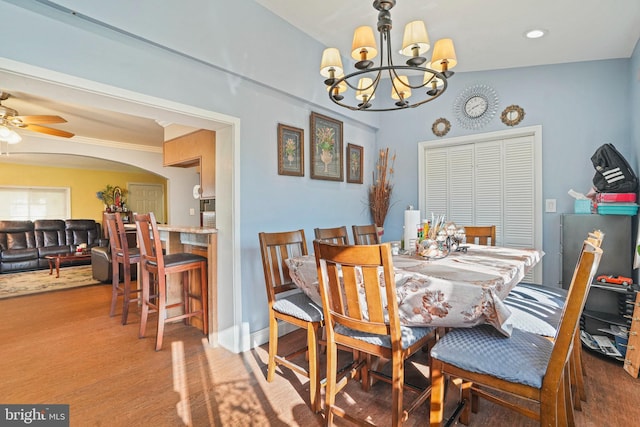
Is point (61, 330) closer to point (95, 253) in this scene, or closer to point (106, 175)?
point (95, 253)

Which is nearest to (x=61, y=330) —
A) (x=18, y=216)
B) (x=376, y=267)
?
(x=376, y=267)

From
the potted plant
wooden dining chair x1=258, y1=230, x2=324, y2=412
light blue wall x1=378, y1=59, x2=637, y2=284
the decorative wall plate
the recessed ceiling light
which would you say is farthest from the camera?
the potted plant

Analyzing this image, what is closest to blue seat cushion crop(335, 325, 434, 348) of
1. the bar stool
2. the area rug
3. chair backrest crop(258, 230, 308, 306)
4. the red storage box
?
chair backrest crop(258, 230, 308, 306)

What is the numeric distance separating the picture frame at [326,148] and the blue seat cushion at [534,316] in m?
2.11

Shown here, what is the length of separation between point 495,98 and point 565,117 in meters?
0.67

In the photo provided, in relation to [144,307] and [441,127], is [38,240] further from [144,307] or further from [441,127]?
[441,127]

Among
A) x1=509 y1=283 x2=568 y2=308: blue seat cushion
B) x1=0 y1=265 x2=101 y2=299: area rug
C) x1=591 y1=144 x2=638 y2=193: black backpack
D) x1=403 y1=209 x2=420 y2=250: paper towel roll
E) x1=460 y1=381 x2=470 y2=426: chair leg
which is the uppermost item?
x1=591 y1=144 x2=638 y2=193: black backpack

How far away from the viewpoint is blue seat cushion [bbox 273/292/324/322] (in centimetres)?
188

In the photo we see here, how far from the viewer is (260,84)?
2752 millimetres

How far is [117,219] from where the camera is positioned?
3.32m

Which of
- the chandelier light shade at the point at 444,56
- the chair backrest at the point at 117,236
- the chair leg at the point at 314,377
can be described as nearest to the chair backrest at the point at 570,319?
the chair leg at the point at 314,377

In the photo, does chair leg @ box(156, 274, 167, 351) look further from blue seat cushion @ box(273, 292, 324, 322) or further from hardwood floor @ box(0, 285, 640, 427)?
blue seat cushion @ box(273, 292, 324, 322)

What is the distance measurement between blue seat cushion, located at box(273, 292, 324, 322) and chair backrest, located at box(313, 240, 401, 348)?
0.80 feet

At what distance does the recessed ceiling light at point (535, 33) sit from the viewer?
2.57 metres
